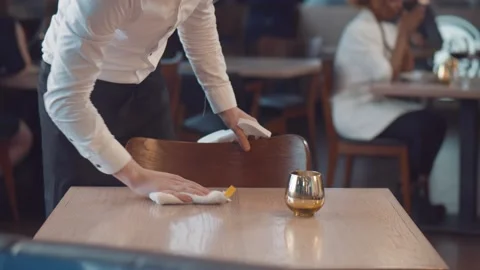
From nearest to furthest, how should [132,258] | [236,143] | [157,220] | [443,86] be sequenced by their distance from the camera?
[132,258]
[157,220]
[236,143]
[443,86]

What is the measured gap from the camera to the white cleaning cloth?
1944 mm

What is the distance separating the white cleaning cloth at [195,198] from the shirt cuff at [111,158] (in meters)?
0.09

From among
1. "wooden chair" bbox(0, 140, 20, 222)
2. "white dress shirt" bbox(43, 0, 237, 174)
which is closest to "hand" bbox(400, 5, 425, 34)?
"wooden chair" bbox(0, 140, 20, 222)

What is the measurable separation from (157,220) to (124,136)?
2.40ft

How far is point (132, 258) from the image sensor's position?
43.9 inches

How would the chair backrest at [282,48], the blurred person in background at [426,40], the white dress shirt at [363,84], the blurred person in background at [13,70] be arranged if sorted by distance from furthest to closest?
the chair backrest at [282,48], the blurred person in background at [426,40], the blurred person in background at [13,70], the white dress shirt at [363,84]

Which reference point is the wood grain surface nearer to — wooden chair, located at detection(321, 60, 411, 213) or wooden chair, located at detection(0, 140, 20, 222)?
wooden chair, located at detection(321, 60, 411, 213)

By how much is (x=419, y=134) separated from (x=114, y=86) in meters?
2.39

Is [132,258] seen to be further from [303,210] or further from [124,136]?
[124,136]

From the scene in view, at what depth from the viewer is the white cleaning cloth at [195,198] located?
1944 millimetres

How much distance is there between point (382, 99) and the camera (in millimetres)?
4695

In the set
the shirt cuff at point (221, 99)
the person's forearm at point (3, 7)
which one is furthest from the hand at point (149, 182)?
the person's forearm at point (3, 7)

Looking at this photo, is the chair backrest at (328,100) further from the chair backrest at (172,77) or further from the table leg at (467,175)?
the chair backrest at (172,77)

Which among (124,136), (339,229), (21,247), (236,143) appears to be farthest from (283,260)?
(124,136)
